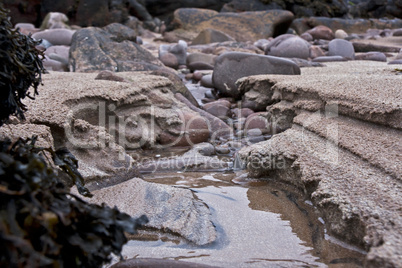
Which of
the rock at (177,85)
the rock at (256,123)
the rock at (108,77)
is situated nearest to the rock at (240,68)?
the rock at (177,85)

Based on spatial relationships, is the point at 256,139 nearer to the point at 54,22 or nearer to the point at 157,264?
the point at 157,264

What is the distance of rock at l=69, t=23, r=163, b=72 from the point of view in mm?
5277

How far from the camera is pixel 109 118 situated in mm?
3006

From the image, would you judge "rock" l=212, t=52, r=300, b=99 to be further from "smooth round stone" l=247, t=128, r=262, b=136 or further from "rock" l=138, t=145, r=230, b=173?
"rock" l=138, t=145, r=230, b=173

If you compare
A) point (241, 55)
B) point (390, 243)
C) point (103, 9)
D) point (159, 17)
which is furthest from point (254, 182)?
point (159, 17)

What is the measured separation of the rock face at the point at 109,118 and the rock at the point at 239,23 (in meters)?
9.01

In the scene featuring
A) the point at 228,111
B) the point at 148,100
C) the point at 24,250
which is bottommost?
the point at 228,111

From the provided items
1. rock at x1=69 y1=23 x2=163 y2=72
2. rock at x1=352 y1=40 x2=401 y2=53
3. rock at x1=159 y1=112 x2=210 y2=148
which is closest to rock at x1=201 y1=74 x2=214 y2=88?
rock at x1=69 y1=23 x2=163 y2=72

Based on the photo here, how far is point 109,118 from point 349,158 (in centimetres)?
186

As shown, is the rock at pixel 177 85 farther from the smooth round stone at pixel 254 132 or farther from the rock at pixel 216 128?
the smooth round stone at pixel 254 132

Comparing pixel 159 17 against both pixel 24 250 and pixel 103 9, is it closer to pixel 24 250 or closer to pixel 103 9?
pixel 103 9

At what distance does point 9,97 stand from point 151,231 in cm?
84

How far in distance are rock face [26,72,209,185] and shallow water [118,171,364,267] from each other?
0.60 meters

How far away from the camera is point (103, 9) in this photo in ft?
48.4
